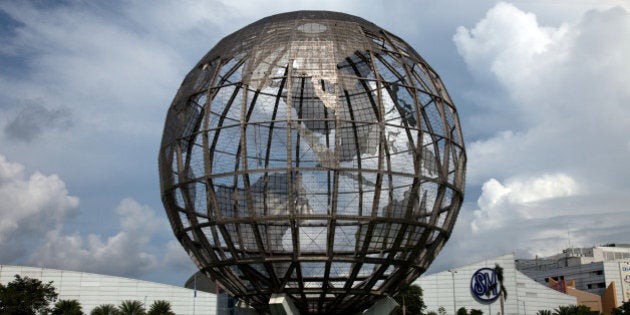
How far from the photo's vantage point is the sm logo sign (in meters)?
80.1

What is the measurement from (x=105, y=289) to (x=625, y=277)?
3383 inches

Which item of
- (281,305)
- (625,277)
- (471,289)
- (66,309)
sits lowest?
(281,305)

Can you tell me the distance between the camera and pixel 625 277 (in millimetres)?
118000

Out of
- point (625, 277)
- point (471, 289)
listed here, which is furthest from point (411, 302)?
point (625, 277)

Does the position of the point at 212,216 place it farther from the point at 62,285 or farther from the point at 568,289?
the point at 568,289

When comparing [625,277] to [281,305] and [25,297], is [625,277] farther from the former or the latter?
[281,305]

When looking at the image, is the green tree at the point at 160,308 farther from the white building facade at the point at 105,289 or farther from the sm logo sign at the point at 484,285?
the sm logo sign at the point at 484,285

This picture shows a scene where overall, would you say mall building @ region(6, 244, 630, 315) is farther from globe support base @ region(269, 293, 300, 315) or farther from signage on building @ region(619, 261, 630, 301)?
globe support base @ region(269, 293, 300, 315)

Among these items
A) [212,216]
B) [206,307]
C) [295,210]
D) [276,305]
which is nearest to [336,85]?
[295,210]

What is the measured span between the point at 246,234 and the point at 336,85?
254 inches

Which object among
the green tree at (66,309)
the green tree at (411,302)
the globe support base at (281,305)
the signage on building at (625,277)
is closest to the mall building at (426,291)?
the green tree at (411,302)

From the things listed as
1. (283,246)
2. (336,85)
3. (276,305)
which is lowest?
(276,305)

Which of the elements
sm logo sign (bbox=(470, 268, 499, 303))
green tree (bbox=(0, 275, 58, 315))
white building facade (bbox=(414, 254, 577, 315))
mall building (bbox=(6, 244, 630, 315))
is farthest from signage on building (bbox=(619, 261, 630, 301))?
green tree (bbox=(0, 275, 58, 315))

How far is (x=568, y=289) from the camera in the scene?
365 ft
